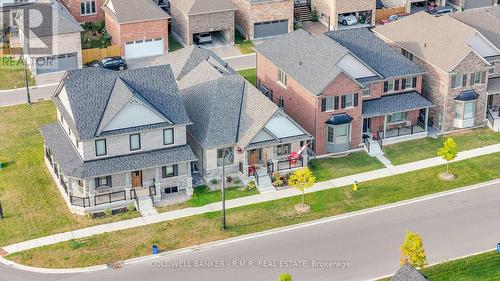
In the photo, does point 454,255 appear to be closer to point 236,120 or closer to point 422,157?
point 422,157

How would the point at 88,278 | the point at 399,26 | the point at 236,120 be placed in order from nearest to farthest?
the point at 88,278 < the point at 236,120 < the point at 399,26

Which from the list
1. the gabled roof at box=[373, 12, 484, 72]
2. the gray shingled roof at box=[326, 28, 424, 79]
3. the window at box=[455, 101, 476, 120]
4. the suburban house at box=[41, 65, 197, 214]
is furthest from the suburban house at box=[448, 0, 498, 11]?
the suburban house at box=[41, 65, 197, 214]

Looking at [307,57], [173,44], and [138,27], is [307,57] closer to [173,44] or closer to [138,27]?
[138,27]

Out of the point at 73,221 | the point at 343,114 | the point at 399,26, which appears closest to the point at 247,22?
the point at 399,26

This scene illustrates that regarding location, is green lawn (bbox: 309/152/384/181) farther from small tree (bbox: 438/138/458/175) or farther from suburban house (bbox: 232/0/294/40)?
suburban house (bbox: 232/0/294/40)

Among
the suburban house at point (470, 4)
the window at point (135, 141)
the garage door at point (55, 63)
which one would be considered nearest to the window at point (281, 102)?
the window at point (135, 141)

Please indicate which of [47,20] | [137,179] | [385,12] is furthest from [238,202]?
[385,12]

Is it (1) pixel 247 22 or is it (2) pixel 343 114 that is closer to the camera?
(2) pixel 343 114

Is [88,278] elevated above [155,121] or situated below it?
below
